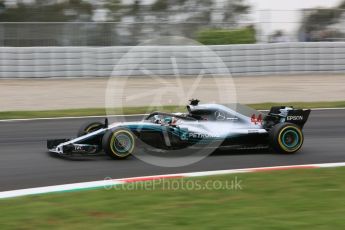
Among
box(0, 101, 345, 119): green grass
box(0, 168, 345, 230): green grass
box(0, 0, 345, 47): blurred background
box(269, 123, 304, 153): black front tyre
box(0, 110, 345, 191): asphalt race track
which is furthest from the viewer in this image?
box(0, 0, 345, 47): blurred background

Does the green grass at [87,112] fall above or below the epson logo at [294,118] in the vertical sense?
below

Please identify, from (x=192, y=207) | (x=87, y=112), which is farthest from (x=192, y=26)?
(x=192, y=207)

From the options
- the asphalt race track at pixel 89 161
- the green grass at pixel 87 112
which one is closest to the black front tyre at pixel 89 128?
the asphalt race track at pixel 89 161

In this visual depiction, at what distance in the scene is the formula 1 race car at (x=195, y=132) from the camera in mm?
8117

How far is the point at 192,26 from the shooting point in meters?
21.8

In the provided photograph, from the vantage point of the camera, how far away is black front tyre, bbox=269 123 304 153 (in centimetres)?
852

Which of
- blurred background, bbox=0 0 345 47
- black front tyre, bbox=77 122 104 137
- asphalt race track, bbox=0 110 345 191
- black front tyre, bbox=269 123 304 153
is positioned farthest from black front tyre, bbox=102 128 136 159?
blurred background, bbox=0 0 345 47

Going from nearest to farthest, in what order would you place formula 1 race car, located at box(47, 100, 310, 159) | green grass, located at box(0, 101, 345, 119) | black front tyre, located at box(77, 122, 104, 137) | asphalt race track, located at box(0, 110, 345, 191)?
1. asphalt race track, located at box(0, 110, 345, 191)
2. formula 1 race car, located at box(47, 100, 310, 159)
3. black front tyre, located at box(77, 122, 104, 137)
4. green grass, located at box(0, 101, 345, 119)

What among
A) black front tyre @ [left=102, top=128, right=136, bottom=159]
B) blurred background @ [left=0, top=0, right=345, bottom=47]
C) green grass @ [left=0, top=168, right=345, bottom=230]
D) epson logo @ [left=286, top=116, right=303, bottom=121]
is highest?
blurred background @ [left=0, top=0, right=345, bottom=47]

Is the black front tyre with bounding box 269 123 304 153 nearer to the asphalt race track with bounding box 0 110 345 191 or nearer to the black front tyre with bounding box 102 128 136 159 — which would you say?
the asphalt race track with bounding box 0 110 345 191

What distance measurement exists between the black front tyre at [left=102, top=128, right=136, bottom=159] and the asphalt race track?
0.36 feet

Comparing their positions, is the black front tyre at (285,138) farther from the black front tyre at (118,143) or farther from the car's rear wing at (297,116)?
the black front tyre at (118,143)

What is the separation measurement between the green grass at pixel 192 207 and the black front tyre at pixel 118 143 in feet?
4.58

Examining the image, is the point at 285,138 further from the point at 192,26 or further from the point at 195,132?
the point at 192,26
